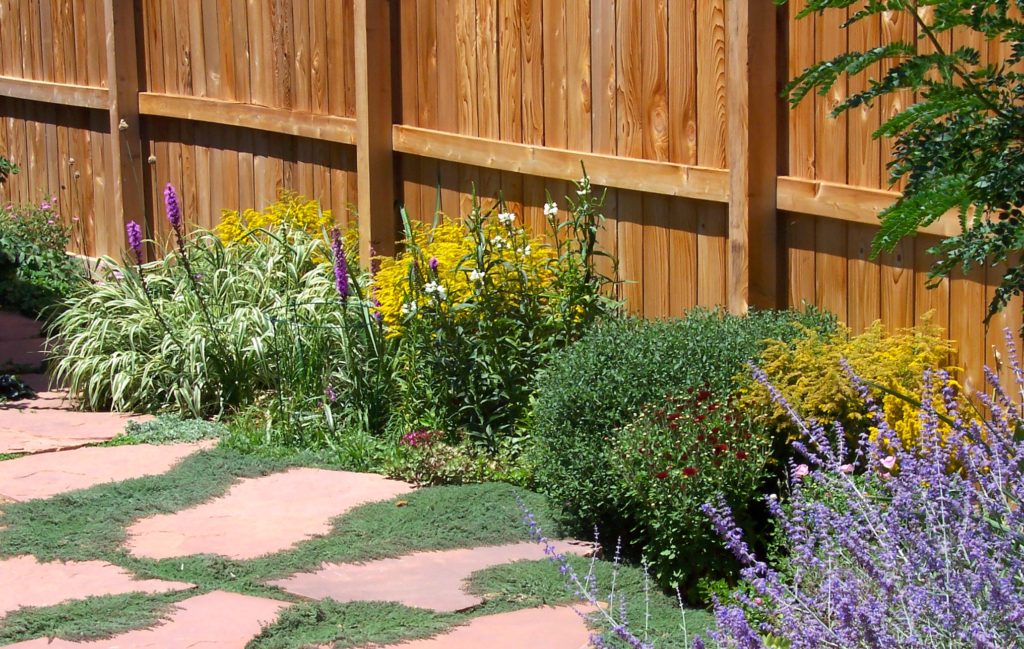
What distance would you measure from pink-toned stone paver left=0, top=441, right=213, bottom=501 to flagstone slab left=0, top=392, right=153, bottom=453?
26 centimetres

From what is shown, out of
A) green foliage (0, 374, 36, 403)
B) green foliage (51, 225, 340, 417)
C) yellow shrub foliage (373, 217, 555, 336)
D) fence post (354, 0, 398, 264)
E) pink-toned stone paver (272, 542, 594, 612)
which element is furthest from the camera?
green foliage (0, 374, 36, 403)

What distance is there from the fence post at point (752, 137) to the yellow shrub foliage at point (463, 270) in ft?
3.20

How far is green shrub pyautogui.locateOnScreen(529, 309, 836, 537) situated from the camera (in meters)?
4.80

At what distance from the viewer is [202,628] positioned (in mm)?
4047

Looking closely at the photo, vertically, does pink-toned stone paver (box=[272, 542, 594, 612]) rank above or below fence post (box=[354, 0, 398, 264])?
below

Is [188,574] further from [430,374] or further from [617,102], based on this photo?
[617,102]

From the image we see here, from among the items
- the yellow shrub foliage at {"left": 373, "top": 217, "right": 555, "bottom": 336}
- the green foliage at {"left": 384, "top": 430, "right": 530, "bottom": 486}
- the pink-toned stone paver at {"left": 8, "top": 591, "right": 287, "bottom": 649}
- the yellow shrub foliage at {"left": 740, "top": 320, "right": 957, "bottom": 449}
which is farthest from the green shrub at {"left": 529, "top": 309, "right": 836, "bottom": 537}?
the pink-toned stone paver at {"left": 8, "top": 591, "right": 287, "bottom": 649}

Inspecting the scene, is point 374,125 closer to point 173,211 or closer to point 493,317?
point 173,211

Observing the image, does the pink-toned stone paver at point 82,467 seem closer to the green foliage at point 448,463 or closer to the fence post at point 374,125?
the green foliage at point 448,463

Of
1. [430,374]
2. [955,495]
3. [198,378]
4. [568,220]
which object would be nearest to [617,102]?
[568,220]

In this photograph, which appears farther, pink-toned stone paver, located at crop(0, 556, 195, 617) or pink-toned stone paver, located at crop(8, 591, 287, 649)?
pink-toned stone paver, located at crop(0, 556, 195, 617)

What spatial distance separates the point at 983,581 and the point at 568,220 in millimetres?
4022

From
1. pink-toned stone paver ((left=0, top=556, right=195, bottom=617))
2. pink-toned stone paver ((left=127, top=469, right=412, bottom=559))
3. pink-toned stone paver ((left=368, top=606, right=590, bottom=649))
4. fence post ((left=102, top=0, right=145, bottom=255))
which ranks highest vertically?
fence post ((left=102, top=0, right=145, bottom=255))

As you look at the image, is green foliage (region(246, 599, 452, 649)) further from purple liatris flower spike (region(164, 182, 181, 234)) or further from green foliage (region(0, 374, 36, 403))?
green foliage (region(0, 374, 36, 403))
